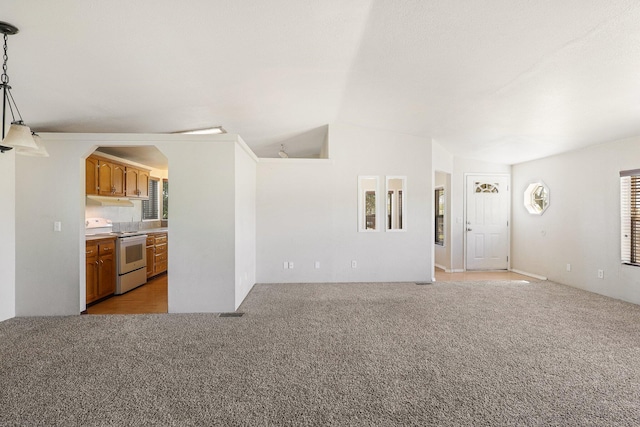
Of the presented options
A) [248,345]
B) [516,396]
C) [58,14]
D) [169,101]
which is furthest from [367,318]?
[58,14]

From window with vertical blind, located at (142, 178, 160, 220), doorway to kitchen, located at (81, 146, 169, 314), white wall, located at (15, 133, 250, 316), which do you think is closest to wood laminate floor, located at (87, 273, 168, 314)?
doorway to kitchen, located at (81, 146, 169, 314)

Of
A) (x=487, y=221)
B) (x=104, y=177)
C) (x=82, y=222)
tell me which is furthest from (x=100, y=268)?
(x=487, y=221)

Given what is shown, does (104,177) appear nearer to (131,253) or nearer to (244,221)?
(131,253)

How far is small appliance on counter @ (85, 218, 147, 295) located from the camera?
475 centimetres

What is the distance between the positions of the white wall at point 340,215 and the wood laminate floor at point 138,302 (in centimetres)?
165

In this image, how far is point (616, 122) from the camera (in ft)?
12.6

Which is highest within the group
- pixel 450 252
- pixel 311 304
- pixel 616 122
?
pixel 616 122

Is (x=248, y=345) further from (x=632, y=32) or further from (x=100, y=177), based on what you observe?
(x=632, y=32)

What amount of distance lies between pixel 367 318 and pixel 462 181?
4.31 m

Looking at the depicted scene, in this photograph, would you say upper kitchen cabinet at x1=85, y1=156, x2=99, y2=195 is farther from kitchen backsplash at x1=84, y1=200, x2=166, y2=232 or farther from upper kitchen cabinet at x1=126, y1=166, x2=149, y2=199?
upper kitchen cabinet at x1=126, y1=166, x2=149, y2=199

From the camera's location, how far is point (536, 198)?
20.0 feet

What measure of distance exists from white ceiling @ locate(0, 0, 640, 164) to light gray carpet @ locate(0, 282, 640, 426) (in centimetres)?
251

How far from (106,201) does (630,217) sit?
8267 mm

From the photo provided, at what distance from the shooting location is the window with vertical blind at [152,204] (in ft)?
21.6
